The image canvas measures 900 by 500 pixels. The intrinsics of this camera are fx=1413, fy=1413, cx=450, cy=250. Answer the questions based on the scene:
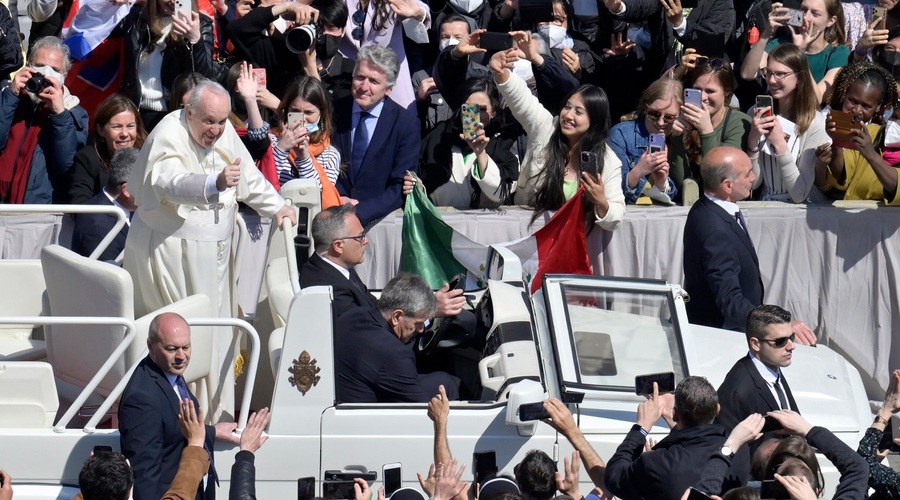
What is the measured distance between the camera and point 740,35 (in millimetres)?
10812

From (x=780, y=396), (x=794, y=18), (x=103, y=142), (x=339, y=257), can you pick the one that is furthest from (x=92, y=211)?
(x=794, y=18)

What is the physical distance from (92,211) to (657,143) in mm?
3539

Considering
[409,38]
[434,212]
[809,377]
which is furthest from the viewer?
[409,38]

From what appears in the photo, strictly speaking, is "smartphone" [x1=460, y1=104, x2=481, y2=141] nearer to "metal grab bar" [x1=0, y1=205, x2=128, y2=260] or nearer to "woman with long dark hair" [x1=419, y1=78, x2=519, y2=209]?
"woman with long dark hair" [x1=419, y1=78, x2=519, y2=209]

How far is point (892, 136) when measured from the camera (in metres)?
9.00

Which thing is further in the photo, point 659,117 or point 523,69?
point 523,69

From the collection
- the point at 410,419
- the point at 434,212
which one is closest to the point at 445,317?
the point at 410,419

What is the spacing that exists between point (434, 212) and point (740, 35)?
3.33 m

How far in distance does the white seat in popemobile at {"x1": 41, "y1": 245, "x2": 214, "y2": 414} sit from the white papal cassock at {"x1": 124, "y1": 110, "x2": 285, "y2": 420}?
0.90ft

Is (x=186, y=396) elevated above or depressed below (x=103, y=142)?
below

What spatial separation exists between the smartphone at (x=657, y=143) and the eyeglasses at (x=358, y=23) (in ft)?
8.23

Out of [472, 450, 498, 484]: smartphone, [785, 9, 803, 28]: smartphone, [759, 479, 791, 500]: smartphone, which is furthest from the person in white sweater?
[759, 479, 791, 500]: smartphone

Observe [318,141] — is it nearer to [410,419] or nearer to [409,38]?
[409,38]

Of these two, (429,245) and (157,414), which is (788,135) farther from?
(157,414)
